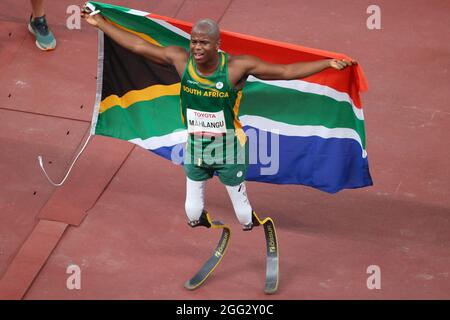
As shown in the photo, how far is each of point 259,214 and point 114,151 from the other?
4.81ft

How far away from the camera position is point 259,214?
871 centimetres

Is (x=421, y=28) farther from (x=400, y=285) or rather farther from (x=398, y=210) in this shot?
(x=400, y=285)

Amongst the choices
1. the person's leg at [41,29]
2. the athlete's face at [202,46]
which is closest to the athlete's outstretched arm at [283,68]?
the athlete's face at [202,46]

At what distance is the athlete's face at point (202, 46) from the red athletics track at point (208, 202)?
1.72m

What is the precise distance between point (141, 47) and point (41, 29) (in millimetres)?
2986

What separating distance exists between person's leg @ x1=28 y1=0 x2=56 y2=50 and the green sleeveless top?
129 inches

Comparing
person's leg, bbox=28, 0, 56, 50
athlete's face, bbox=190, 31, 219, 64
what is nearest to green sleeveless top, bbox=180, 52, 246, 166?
athlete's face, bbox=190, 31, 219, 64

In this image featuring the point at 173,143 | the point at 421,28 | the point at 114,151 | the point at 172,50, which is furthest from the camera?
the point at 421,28

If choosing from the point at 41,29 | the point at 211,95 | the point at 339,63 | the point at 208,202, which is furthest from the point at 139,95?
the point at 41,29

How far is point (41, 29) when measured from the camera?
→ 10.5 meters

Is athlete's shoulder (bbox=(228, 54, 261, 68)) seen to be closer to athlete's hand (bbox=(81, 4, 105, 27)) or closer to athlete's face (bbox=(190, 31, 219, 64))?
athlete's face (bbox=(190, 31, 219, 64))

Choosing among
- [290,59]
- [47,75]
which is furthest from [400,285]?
[47,75]

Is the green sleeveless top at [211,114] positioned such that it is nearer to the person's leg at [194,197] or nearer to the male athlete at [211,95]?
the male athlete at [211,95]

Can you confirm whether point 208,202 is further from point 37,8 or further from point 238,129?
point 37,8
